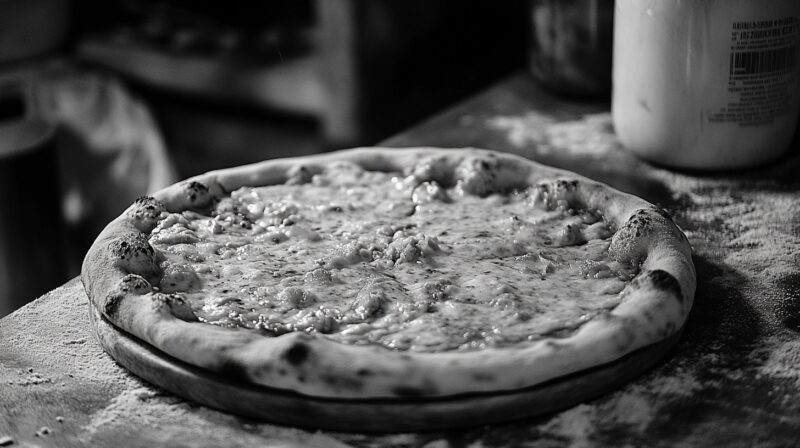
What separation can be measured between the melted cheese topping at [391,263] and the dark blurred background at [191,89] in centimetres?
106

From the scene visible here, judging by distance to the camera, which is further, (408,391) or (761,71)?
(761,71)

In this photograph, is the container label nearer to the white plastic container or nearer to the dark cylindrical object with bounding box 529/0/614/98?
the white plastic container

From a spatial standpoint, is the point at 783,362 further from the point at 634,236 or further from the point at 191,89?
the point at 191,89

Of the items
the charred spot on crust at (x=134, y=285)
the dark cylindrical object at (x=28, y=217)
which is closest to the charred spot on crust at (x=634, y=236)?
the charred spot on crust at (x=134, y=285)

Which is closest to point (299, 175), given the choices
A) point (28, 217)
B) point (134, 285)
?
point (134, 285)

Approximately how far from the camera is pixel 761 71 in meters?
1.30

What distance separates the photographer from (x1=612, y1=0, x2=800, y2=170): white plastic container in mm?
1269

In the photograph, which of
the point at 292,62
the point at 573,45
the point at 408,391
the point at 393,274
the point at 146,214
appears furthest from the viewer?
the point at 292,62

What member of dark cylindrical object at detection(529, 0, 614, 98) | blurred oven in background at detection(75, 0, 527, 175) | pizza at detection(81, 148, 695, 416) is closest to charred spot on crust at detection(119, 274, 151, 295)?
pizza at detection(81, 148, 695, 416)

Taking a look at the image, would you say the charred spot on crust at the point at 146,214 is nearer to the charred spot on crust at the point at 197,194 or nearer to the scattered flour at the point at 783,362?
the charred spot on crust at the point at 197,194

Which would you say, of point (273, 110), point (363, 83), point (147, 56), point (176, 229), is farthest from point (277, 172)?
point (147, 56)

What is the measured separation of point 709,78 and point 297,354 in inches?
30.5

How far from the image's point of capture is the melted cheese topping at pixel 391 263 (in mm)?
931

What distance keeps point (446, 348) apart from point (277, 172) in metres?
0.51
